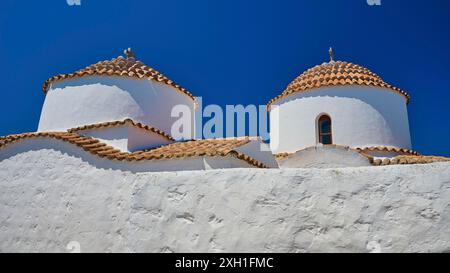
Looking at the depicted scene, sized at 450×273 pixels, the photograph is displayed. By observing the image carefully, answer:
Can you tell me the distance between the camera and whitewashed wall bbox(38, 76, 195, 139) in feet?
28.8

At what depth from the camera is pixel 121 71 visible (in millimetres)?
9250

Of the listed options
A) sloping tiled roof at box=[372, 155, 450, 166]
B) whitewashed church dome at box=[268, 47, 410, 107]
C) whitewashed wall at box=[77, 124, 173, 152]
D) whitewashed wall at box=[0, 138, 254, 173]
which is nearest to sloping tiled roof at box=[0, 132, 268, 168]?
whitewashed wall at box=[0, 138, 254, 173]

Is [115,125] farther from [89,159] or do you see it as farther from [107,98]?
[89,159]

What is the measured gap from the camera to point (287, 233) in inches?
176

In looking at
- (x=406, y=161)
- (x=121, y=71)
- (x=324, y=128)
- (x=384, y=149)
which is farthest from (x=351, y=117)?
(x=121, y=71)

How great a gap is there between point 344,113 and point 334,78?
3.46 ft

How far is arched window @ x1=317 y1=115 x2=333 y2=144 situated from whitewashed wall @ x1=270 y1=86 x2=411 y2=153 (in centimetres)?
16

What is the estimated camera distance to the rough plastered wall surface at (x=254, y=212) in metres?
4.23

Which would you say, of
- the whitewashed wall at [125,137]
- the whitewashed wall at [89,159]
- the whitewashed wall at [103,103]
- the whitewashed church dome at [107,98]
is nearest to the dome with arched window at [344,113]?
the whitewashed church dome at [107,98]

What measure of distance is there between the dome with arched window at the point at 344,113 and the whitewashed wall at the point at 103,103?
12.2 feet

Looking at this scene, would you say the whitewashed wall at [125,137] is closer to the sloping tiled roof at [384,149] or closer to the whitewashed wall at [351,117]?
the whitewashed wall at [351,117]
